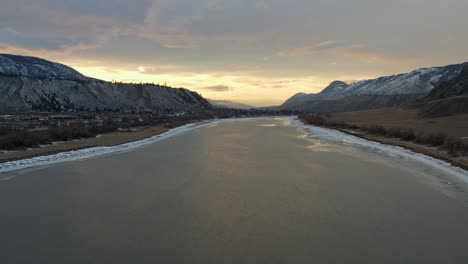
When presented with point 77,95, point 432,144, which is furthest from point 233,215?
point 77,95

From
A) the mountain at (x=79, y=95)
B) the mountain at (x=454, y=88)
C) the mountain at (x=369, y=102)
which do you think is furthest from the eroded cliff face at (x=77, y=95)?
the mountain at (x=369, y=102)

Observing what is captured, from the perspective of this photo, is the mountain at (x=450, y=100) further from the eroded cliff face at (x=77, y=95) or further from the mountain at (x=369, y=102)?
the eroded cliff face at (x=77, y=95)

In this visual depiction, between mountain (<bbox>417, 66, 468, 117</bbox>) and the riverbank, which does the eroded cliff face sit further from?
the riverbank

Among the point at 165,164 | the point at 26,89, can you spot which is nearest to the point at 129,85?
the point at 26,89

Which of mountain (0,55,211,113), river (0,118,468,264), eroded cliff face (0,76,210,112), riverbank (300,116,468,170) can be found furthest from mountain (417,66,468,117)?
eroded cliff face (0,76,210,112)

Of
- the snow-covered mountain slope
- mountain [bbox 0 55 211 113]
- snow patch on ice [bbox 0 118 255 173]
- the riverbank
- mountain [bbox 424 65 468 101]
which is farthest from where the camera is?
the snow-covered mountain slope

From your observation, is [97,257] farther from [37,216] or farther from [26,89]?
[26,89]

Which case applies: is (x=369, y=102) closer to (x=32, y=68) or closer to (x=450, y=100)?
(x=450, y=100)
